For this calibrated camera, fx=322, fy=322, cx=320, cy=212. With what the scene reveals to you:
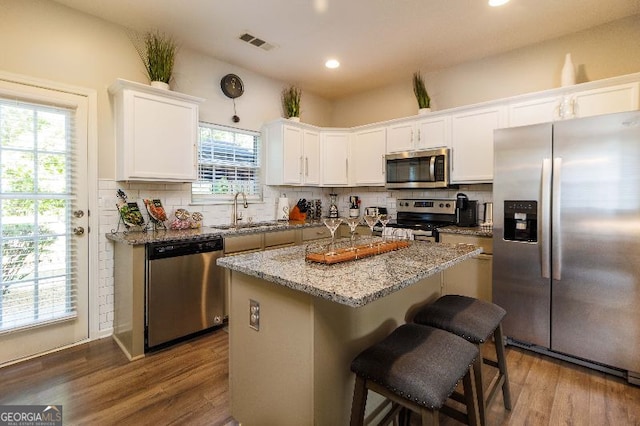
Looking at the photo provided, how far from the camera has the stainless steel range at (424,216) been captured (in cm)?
348

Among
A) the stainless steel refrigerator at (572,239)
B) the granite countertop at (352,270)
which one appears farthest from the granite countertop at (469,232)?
the granite countertop at (352,270)

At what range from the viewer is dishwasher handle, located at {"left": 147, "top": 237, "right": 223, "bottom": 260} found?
8.31ft

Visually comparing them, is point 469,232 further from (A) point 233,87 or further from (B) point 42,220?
(B) point 42,220

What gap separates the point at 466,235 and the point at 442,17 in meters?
1.98

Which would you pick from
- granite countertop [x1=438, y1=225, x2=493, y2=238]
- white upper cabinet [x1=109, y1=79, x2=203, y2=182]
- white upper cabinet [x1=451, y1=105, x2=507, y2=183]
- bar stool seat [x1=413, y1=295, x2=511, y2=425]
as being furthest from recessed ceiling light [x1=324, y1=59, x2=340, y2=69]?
bar stool seat [x1=413, y1=295, x2=511, y2=425]

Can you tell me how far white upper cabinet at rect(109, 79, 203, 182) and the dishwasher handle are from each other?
687 mm

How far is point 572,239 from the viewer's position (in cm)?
237

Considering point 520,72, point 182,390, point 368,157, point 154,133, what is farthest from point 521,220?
point 154,133

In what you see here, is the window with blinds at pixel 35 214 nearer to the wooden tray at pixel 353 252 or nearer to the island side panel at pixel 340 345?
the wooden tray at pixel 353 252

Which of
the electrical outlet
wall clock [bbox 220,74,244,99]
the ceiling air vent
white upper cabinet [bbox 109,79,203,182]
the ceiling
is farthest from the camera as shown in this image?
wall clock [bbox 220,74,244,99]

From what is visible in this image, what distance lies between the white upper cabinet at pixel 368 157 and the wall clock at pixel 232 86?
5.28 feet

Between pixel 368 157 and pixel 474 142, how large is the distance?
52.6 inches

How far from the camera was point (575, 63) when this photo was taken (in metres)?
3.12

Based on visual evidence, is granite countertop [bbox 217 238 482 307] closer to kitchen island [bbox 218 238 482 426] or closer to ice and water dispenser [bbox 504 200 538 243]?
kitchen island [bbox 218 238 482 426]
